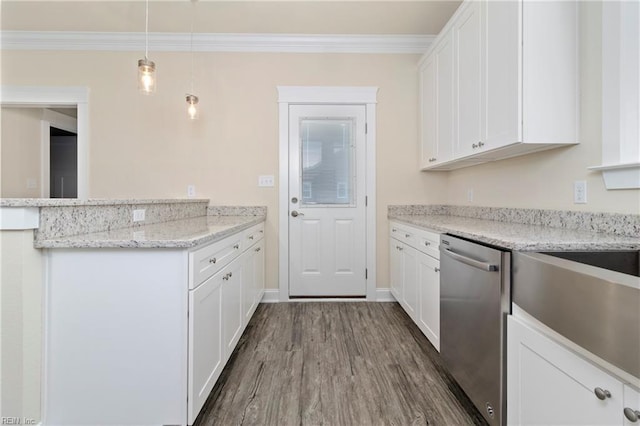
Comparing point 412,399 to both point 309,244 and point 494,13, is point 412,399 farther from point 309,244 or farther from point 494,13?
point 494,13

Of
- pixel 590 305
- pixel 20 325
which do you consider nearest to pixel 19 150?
pixel 20 325

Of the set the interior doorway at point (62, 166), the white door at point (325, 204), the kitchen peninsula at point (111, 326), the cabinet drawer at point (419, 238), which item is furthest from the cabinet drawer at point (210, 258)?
the interior doorway at point (62, 166)

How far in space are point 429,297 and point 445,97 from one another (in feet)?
5.29

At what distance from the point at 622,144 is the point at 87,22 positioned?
4.20m

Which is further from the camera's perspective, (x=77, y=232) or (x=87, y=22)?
(x=87, y=22)

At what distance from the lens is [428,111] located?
277cm

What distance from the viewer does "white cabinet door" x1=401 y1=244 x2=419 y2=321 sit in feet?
7.37

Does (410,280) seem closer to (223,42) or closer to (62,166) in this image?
(223,42)

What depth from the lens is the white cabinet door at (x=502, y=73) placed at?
4.97ft

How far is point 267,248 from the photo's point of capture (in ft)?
10.1

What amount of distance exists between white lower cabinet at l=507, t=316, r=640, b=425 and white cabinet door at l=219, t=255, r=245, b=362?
139 centimetres

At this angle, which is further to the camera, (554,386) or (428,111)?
(428,111)

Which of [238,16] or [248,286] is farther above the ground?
[238,16]

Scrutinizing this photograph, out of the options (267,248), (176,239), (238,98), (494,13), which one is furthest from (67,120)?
(494,13)
